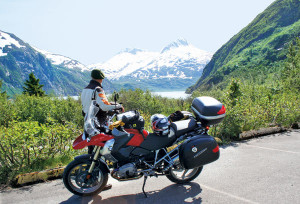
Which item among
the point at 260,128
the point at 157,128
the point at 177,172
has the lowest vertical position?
the point at 260,128

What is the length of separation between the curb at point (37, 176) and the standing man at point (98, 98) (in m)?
1.18

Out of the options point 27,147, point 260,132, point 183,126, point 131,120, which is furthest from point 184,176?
point 260,132

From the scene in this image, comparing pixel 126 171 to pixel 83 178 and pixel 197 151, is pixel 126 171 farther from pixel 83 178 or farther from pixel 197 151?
pixel 197 151

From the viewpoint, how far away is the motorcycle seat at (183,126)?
4.77 metres

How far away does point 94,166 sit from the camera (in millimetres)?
4461

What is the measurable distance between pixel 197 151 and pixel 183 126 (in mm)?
540

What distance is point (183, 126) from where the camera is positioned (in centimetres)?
484

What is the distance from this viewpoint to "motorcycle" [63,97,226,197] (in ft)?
14.3

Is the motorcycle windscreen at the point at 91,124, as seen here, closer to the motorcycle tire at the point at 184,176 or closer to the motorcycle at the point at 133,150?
the motorcycle at the point at 133,150

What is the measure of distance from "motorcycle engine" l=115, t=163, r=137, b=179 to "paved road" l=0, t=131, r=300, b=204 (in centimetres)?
47

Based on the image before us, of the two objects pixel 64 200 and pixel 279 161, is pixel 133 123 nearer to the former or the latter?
pixel 64 200

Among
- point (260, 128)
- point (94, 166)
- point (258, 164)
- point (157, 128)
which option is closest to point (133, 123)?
point (157, 128)

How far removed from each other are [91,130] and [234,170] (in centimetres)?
344

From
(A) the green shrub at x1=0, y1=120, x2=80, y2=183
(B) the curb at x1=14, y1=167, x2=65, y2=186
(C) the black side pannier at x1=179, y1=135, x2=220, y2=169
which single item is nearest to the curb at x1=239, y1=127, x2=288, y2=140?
(C) the black side pannier at x1=179, y1=135, x2=220, y2=169
